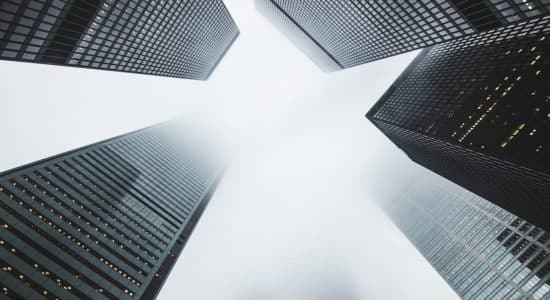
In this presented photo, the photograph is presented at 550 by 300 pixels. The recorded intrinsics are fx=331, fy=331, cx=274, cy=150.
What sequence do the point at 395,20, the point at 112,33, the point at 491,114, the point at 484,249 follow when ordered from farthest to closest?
the point at 484,249 → the point at 395,20 → the point at 491,114 → the point at 112,33

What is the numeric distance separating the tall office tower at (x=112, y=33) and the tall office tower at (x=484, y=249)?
436 feet

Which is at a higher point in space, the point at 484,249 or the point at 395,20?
the point at 395,20

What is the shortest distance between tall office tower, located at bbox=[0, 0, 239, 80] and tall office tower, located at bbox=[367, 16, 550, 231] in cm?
7474

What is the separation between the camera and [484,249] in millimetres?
131000

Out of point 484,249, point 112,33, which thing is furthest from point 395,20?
point 484,249

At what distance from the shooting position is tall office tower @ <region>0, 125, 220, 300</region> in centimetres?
6538

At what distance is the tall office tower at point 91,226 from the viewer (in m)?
65.4

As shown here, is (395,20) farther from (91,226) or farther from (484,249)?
(484,249)

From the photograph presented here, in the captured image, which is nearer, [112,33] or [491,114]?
[112,33]

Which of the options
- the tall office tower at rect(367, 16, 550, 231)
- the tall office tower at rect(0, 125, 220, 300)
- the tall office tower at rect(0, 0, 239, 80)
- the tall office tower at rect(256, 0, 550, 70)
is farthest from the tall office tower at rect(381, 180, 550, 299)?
the tall office tower at rect(0, 0, 239, 80)

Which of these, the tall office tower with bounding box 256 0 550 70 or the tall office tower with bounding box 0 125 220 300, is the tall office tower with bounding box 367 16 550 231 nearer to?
the tall office tower with bounding box 256 0 550 70

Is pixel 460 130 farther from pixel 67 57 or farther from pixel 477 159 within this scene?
pixel 67 57

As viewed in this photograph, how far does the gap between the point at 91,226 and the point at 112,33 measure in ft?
154

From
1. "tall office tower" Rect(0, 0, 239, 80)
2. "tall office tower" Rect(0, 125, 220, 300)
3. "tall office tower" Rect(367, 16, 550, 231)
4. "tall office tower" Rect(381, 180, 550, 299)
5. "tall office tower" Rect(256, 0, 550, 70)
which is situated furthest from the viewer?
"tall office tower" Rect(381, 180, 550, 299)
